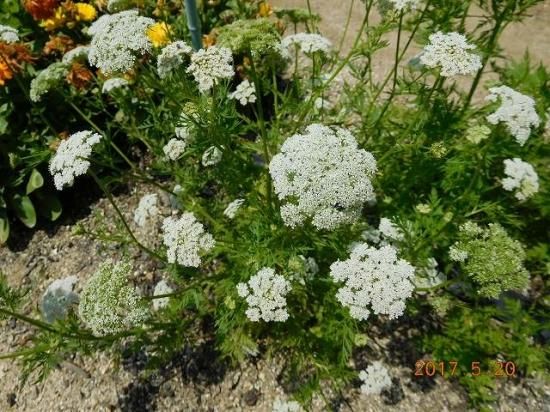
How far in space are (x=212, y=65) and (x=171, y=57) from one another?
20.4 inches

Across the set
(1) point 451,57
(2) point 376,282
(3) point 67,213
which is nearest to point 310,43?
(1) point 451,57

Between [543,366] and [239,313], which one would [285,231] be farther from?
[543,366]

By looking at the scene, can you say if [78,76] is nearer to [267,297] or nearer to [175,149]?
[175,149]

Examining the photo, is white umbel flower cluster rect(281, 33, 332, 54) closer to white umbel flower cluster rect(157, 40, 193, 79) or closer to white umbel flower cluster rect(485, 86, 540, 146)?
white umbel flower cluster rect(157, 40, 193, 79)

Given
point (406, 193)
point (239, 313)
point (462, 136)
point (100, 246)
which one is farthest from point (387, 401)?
point (100, 246)

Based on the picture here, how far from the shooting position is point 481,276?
3352 millimetres

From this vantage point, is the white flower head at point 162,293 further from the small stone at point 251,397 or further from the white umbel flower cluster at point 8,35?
the white umbel flower cluster at point 8,35

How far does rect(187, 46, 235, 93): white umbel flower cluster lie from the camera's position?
3283 millimetres

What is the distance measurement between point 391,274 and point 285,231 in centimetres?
103

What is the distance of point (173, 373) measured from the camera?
4719 millimetres

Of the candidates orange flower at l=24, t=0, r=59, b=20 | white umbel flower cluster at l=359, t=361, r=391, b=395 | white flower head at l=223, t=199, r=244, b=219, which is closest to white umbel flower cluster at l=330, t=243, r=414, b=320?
white umbel flower cluster at l=359, t=361, r=391, b=395

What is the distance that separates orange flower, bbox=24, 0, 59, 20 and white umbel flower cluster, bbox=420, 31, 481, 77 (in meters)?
4.17

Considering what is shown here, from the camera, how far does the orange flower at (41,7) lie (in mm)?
4969

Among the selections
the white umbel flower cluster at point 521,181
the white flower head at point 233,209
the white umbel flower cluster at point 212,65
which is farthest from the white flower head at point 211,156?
the white umbel flower cluster at point 521,181
